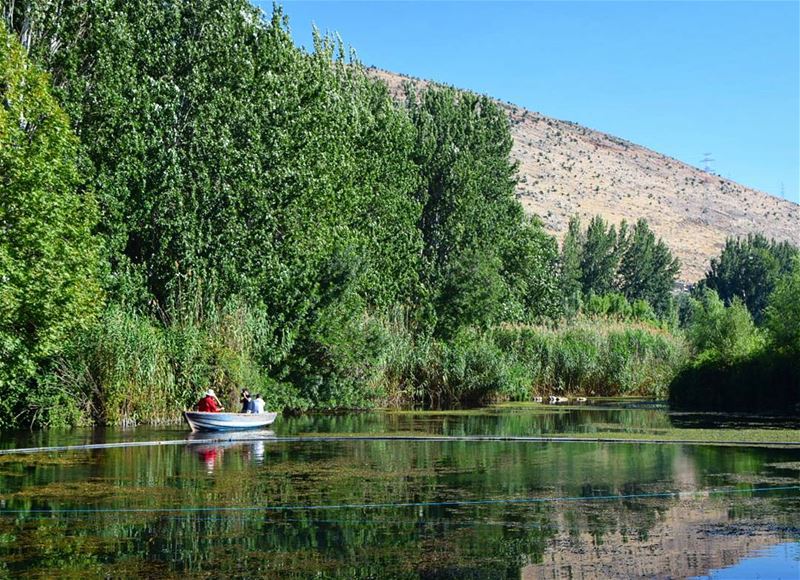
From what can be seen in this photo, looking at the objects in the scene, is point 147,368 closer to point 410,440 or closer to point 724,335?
point 410,440

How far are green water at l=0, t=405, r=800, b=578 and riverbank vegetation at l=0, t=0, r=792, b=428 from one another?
6.81 meters

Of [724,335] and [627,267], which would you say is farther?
[627,267]

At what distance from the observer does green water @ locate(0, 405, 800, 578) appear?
42.5 ft

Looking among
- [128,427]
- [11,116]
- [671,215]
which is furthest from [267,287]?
[671,215]

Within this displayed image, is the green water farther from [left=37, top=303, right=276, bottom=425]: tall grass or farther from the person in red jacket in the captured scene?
[left=37, top=303, right=276, bottom=425]: tall grass

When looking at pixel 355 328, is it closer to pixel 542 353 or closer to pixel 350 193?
Result: pixel 350 193

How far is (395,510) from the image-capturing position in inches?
670

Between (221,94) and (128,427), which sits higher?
(221,94)

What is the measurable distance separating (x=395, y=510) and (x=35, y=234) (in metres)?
17.0

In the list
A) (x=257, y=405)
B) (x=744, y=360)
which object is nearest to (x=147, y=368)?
(x=257, y=405)

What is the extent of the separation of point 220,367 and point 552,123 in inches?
5364

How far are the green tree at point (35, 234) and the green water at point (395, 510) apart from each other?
367 cm

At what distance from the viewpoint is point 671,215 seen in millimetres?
147125

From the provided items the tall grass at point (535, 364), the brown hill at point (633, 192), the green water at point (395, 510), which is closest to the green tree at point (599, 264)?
the brown hill at point (633, 192)
